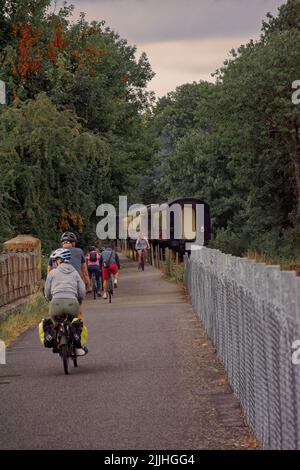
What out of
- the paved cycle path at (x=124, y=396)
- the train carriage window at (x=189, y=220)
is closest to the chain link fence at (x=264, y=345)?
the paved cycle path at (x=124, y=396)

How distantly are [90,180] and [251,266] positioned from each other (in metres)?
34.5

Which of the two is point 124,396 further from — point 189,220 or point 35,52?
point 189,220

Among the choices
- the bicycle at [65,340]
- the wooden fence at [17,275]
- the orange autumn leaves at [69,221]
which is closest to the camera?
the bicycle at [65,340]

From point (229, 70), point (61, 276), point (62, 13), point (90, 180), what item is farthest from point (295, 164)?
point (61, 276)

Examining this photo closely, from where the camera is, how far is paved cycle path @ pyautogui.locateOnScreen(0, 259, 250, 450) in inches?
392

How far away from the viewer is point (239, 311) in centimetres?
1142

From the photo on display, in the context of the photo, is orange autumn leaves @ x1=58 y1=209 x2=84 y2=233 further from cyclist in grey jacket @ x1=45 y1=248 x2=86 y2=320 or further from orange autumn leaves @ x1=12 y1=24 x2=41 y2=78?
cyclist in grey jacket @ x1=45 y1=248 x2=86 y2=320

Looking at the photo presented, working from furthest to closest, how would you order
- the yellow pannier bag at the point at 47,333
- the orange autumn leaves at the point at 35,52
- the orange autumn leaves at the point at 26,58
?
the orange autumn leaves at the point at 35,52
the orange autumn leaves at the point at 26,58
the yellow pannier bag at the point at 47,333

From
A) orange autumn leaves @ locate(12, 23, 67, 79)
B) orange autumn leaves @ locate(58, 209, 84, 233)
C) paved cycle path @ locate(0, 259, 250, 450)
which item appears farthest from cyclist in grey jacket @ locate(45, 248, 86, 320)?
orange autumn leaves @ locate(12, 23, 67, 79)

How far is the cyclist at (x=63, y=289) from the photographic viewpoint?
15234 mm

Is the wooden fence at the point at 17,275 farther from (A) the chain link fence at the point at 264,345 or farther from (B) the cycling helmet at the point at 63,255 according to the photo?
(A) the chain link fence at the point at 264,345

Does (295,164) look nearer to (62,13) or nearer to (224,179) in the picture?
(62,13)

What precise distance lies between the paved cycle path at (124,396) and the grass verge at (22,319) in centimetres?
33

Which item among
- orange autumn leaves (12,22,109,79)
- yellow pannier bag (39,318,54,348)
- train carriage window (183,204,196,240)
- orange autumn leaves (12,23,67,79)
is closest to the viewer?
yellow pannier bag (39,318,54,348)
